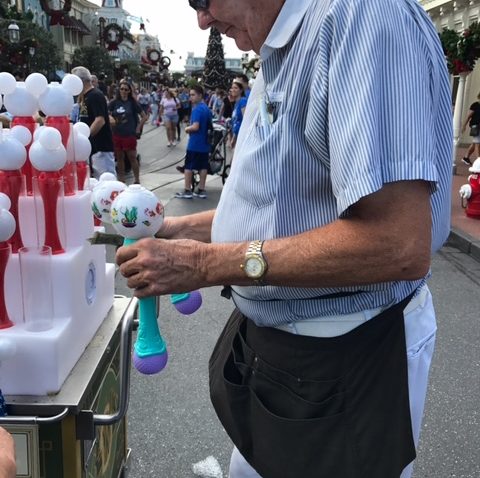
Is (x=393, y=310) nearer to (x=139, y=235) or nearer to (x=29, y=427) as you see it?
(x=139, y=235)

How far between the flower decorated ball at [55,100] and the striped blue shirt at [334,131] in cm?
59

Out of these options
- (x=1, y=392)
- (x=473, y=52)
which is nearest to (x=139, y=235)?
(x=1, y=392)

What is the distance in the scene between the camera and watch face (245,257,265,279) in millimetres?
1117

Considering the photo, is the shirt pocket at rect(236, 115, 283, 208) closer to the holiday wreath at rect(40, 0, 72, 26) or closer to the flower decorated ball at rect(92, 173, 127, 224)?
the flower decorated ball at rect(92, 173, 127, 224)

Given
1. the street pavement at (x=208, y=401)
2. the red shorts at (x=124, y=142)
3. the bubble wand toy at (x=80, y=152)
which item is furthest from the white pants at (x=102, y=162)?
the bubble wand toy at (x=80, y=152)

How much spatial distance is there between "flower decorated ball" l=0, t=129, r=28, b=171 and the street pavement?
5.41 ft

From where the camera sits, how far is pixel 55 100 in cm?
164

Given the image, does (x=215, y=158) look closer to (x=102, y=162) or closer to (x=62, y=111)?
(x=102, y=162)

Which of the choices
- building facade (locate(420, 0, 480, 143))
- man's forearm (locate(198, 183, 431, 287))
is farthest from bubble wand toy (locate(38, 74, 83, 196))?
building facade (locate(420, 0, 480, 143))

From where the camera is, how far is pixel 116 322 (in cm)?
189

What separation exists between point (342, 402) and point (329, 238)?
383 mm

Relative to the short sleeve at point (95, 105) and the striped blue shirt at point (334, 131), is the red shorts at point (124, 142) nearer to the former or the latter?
the short sleeve at point (95, 105)

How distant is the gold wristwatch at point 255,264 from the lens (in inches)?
43.9

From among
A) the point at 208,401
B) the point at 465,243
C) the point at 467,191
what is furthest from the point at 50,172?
the point at 467,191
